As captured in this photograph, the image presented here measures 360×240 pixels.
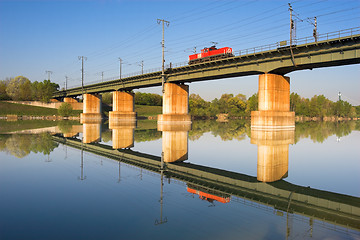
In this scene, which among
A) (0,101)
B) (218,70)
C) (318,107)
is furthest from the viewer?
(318,107)

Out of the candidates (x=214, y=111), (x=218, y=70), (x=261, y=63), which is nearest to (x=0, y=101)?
(x=214, y=111)

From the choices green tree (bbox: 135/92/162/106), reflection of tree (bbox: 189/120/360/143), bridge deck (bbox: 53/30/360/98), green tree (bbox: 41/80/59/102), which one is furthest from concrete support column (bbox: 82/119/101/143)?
green tree (bbox: 135/92/162/106)

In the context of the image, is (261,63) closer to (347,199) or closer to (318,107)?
(347,199)

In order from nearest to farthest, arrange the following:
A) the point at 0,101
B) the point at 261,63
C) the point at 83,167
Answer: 1. the point at 83,167
2. the point at 261,63
3. the point at 0,101

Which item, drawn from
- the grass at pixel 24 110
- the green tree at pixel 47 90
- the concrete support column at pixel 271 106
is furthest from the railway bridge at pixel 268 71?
the green tree at pixel 47 90

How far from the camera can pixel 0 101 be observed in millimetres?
125500

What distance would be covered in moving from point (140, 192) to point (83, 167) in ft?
18.9

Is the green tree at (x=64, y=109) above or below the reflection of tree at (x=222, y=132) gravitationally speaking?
above

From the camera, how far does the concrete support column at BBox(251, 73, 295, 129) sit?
44875 mm

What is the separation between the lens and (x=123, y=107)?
84.6 m

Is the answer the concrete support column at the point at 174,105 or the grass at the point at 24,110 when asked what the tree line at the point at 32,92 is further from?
the concrete support column at the point at 174,105

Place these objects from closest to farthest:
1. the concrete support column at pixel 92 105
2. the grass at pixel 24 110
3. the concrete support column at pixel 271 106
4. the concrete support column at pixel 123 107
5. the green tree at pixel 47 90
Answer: the concrete support column at pixel 271 106 → the concrete support column at pixel 123 107 → the concrete support column at pixel 92 105 → the grass at pixel 24 110 → the green tree at pixel 47 90

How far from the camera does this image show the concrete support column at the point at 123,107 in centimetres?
8075

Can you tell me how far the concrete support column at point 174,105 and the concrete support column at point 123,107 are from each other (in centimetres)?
2093
